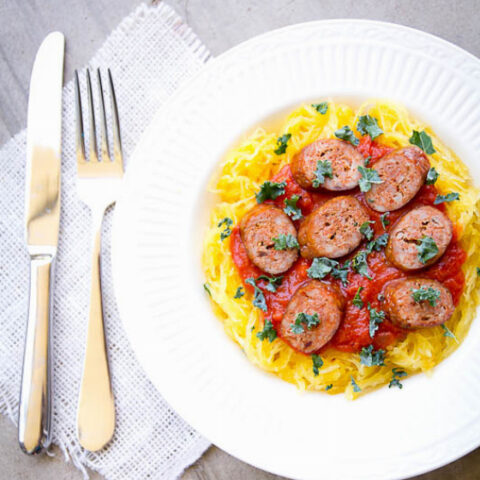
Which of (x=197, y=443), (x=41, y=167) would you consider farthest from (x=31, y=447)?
(x=41, y=167)

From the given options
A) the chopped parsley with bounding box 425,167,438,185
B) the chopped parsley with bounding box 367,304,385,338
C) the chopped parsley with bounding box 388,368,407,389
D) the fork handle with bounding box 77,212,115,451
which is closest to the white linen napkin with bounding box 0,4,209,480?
the fork handle with bounding box 77,212,115,451

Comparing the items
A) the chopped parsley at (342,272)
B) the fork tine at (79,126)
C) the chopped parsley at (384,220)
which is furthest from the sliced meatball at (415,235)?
the fork tine at (79,126)

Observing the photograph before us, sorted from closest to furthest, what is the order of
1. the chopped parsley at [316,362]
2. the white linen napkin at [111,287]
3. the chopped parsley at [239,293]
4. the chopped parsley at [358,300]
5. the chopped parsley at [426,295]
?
the chopped parsley at [426,295], the chopped parsley at [358,300], the chopped parsley at [316,362], the chopped parsley at [239,293], the white linen napkin at [111,287]

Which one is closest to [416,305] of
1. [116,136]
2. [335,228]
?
[335,228]

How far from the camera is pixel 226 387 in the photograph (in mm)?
3951

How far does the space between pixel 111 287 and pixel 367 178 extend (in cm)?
244

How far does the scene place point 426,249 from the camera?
12.0 ft

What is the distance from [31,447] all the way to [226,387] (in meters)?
1.91

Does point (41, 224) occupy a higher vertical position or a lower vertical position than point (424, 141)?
higher

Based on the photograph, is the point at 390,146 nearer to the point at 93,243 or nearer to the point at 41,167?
the point at 93,243

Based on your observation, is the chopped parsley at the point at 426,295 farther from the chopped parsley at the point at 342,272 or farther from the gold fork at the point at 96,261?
the gold fork at the point at 96,261

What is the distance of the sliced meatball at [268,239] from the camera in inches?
151

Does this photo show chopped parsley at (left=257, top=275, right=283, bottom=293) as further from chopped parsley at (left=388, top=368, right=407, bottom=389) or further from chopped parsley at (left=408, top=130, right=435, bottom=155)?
chopped parsley at (left=408, top=130, right=435, bottom=155)

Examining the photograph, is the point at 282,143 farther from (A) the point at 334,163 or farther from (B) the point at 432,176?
→ (B) the point at 432,176
